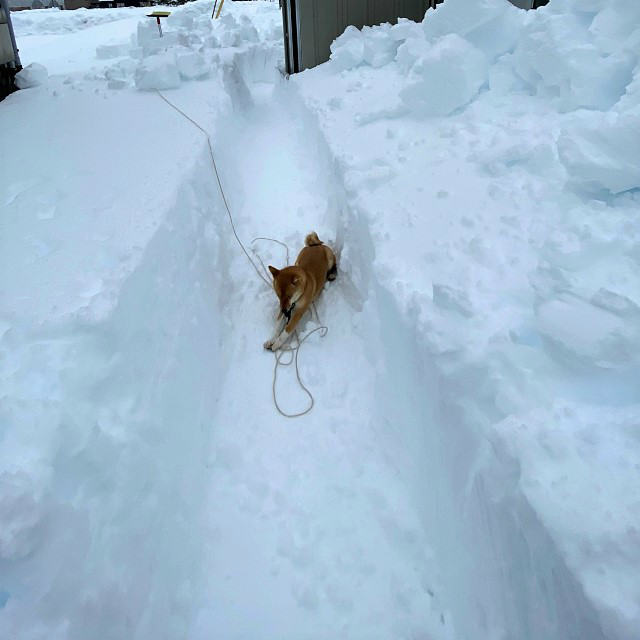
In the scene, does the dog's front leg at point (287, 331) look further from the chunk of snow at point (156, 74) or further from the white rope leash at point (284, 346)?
the chunk of snow at point (156, 74)

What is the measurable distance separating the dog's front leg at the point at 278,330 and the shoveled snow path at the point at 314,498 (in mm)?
87

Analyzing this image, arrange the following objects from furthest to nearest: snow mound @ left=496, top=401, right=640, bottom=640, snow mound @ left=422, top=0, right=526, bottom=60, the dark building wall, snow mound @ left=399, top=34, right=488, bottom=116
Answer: the dark building wall → snow mound @ left=422, top=0, right=526, bottom=60 → snow mound @ left=399, top=34, right=488, bottom=116 → snow mound @ left=496, top=401, right=640, bottom=640

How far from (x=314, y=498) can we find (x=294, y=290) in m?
1.32

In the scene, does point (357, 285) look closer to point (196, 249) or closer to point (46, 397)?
point (196, 249)

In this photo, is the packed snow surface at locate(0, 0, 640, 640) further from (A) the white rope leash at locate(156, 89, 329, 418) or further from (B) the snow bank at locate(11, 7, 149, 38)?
(B) the snow bank at locate(11, 7, 149, 38)

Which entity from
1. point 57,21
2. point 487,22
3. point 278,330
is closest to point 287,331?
point 278,330

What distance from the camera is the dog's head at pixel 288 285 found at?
3.13 meters

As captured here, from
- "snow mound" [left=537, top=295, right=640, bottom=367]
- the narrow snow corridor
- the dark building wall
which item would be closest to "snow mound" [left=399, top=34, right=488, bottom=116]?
the narrow snow corridor

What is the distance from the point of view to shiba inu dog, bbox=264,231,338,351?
10.3ft

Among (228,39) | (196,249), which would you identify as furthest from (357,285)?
(228,39)

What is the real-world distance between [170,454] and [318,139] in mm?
3955

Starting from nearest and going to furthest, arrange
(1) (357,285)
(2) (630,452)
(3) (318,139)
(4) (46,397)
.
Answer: (2) (630,452) → (4) (46,397) → (1) (357,285) → (3) (318,139)

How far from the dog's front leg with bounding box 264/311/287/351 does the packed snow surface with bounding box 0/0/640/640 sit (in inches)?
5.4

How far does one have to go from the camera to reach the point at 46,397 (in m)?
1.78
